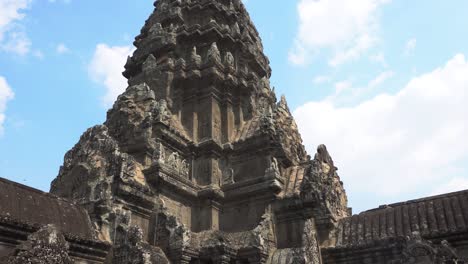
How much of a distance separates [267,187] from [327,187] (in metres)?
2.73

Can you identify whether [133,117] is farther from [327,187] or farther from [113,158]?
[327,187]

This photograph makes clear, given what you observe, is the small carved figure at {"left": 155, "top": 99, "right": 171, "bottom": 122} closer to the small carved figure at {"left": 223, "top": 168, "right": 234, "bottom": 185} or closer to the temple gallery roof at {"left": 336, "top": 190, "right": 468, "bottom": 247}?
the small carved figure at {"left": 223, "top": 168, "right": 234, "bottom": 185}

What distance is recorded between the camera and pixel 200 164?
583 inches

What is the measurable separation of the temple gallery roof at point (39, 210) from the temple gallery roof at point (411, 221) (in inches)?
306

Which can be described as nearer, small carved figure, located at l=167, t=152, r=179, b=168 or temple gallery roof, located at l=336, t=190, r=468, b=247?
temple gallery roof, located at l=336, t=190, r=468, b=247

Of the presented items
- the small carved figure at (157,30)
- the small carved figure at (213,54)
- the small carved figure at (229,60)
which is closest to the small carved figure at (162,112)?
the small carved figure at (213,54)

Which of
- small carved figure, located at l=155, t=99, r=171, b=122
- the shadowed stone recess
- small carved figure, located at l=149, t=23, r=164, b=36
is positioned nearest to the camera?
the shadowed stone recess

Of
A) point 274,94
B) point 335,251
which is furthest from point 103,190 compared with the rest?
point 274,94

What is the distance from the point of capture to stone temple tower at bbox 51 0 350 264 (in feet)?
37.8

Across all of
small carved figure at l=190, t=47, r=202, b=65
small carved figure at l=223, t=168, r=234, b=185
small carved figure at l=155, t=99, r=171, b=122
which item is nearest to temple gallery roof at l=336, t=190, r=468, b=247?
small carved figure at l=223, t=168, r=234, b=185

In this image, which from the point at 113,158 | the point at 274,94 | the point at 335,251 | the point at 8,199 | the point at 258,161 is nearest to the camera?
the point at 8,199

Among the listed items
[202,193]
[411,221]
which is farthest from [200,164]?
[411,221]

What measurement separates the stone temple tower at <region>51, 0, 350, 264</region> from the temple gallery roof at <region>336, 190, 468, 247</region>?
0.74 meters

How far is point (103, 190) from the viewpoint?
11.0 metres
